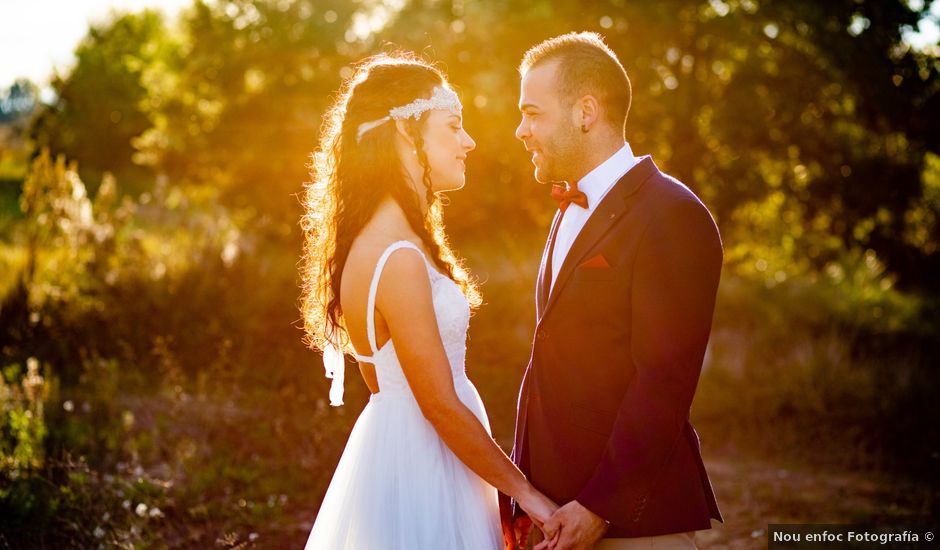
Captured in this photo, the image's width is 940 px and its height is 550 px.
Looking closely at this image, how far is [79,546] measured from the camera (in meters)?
4.94

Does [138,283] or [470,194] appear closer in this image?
[138,283]

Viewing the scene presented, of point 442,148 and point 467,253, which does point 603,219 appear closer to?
point 442,148

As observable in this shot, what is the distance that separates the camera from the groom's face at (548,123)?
9.96ft

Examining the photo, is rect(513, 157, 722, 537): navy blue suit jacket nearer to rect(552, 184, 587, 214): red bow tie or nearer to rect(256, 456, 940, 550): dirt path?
rect(552, 184, 587, 214): red bow tie

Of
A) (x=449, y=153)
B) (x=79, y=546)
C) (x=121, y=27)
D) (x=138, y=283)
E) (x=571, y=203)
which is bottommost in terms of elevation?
(x=79, y=546)

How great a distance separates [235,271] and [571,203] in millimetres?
7199

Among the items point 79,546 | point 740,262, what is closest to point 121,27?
point 740,262

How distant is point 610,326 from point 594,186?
0.54m

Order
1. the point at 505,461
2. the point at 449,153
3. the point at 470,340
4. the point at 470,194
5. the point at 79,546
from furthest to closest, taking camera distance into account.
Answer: the point at 470,194 < the point at 470,340 < the point at 79,546 < the point at 449,153 < the point at 505,461

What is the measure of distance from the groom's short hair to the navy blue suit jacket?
10.9 inches

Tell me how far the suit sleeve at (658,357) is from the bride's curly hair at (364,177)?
78cm

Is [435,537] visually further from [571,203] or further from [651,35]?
[651,35]

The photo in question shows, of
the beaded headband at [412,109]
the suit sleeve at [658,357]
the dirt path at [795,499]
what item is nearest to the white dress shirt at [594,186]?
the suit sleeve at [658,357]

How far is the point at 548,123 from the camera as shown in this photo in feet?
10.1
